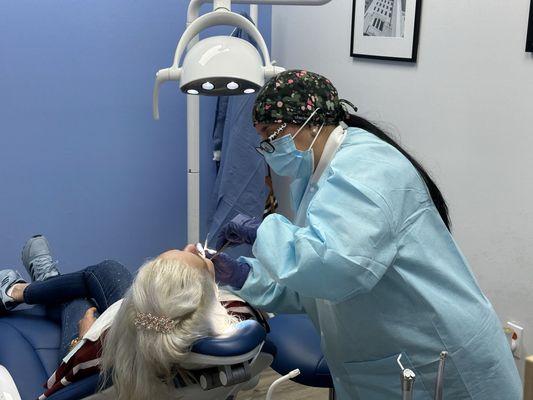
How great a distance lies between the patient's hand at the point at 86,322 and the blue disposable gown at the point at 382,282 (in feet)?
1.72

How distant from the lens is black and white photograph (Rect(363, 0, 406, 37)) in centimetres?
220

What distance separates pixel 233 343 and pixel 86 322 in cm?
70

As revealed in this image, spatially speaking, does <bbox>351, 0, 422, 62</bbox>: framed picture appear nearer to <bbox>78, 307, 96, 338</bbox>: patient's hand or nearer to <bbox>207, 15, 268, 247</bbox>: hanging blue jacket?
<bbox>207, 15, 268, 247</bbox>: hanging blue jacket

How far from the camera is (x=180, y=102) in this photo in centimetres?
276

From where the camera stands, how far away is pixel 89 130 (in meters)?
2.60

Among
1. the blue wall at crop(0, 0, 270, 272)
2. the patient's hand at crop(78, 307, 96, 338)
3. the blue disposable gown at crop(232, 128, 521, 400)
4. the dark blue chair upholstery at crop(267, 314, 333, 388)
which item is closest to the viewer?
the blue disposable gown at crop(232, 128, 521, 400)

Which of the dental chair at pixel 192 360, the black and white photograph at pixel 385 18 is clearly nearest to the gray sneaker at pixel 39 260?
the dental chair at pixel 192 360

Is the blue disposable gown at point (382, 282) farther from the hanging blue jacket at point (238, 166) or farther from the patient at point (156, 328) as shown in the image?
the hanging blue jacket at point (238, 166)

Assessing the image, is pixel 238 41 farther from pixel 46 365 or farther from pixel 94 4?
pixel 94 4

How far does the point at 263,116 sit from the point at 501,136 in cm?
90

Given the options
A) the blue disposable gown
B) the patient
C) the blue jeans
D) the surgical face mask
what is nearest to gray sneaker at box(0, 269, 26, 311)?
the blue jeans

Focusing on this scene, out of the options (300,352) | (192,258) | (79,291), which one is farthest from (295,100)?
(79,291)

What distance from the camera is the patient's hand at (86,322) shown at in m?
1.70

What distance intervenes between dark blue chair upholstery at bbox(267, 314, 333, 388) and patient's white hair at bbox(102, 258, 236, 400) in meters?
0.27
